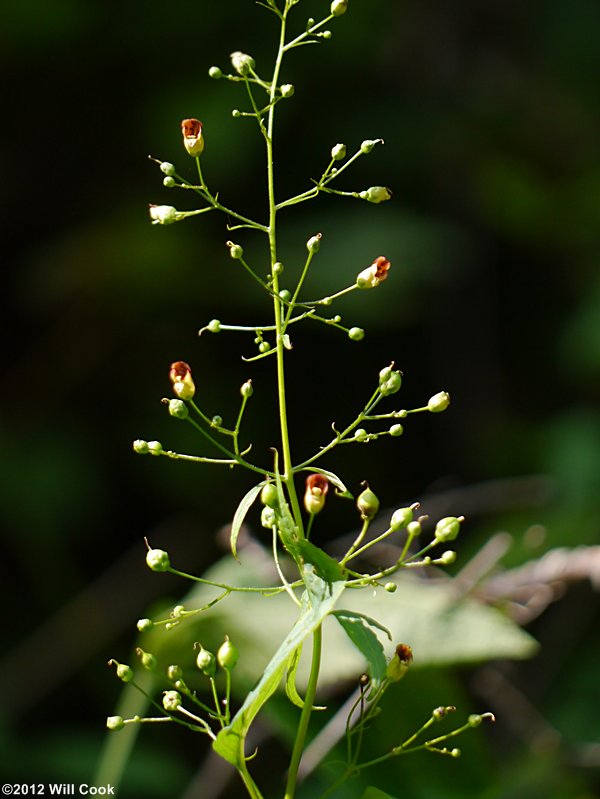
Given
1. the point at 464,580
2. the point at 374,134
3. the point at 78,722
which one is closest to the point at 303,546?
the point at 464,580

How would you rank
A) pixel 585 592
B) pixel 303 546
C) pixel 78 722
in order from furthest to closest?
pixel 78 722 → pixel 585 592 → pixel 303 546

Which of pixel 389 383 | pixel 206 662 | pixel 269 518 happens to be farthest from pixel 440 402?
pixel 206 662

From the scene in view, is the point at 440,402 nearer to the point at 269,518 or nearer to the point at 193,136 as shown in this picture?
the point at 269,518

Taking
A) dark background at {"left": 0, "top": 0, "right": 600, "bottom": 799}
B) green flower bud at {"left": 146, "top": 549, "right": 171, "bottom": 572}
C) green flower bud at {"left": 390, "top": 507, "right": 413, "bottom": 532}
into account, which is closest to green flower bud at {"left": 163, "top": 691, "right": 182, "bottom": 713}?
green flower bud at {"left": 146, "top": 549, "right": 171, "bottom": 572}

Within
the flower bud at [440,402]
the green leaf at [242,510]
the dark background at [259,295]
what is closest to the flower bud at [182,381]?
the green leaf at [242,510]

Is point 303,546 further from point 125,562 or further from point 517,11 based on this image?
point 517,11

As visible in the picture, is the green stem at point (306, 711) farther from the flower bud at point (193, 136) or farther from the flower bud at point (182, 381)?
the flower bud at point (193, 136)

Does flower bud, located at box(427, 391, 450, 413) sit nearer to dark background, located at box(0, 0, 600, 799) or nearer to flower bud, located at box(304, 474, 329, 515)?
flower bud, located at box(304, 474, 329, 515)
